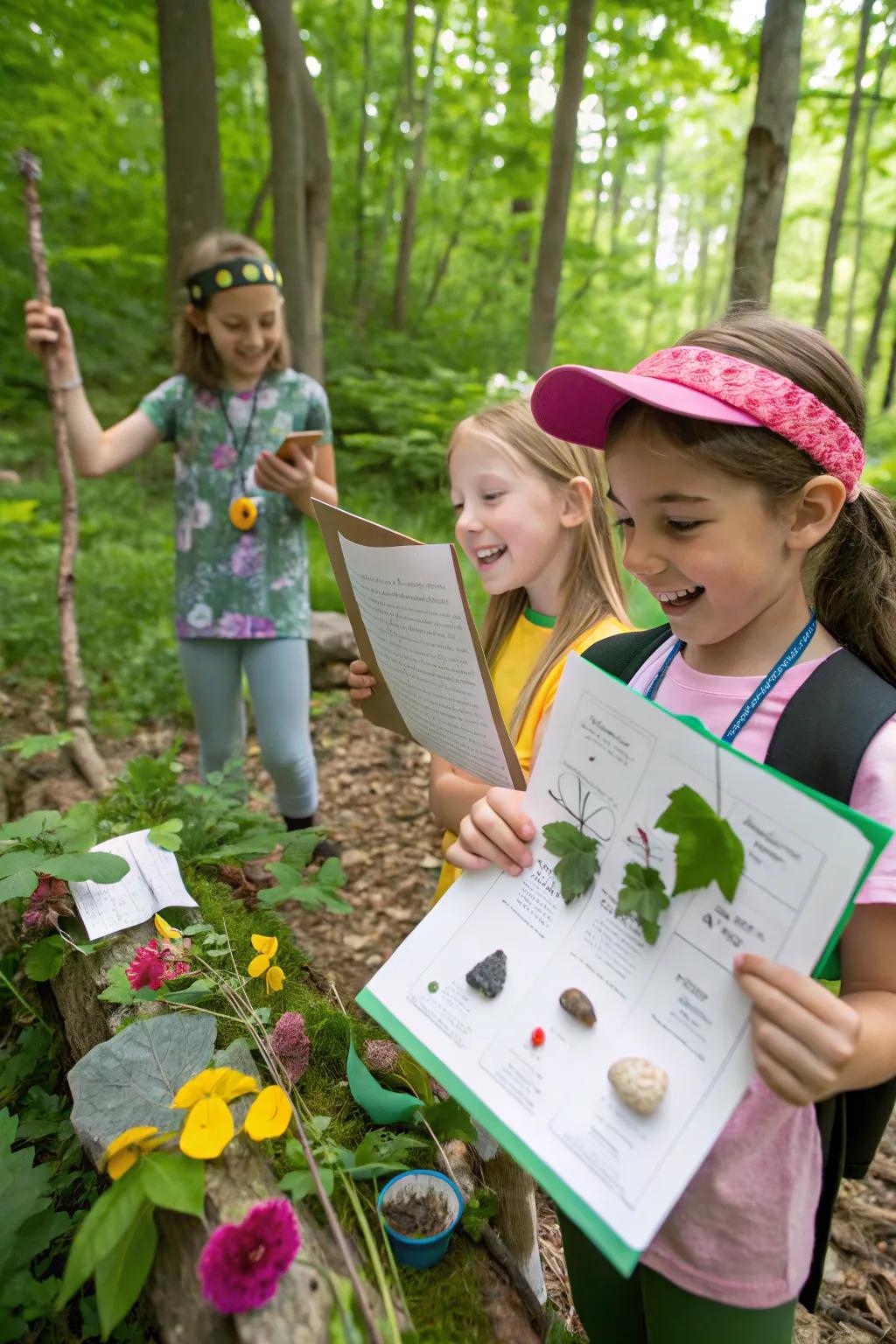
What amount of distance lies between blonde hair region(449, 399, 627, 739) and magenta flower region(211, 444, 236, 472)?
1.32m

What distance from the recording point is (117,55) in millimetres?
6336

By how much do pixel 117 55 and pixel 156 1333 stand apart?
27.3 ft

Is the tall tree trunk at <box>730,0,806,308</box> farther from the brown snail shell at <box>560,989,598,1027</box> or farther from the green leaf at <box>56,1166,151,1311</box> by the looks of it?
the green leaf at <box>56,1166,151,1311</box>

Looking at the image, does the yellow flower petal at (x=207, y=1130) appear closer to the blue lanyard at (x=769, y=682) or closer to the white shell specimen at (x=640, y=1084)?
the white shell specimen at (x=640, y=1084)

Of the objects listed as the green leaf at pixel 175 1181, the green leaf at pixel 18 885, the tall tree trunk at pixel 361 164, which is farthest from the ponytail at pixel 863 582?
the tall tree trunk at pixel 361 164

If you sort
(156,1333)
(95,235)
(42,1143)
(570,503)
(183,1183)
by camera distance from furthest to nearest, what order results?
(95,235) → (570,503) → (42,1143) → (156,1333) → (183,1183)

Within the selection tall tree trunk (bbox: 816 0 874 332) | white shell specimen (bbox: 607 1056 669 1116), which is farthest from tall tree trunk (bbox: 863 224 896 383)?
white shell specimen (bbox: 607 1056 669 1116)

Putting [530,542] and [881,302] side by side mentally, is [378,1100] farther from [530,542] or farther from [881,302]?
[881,302]

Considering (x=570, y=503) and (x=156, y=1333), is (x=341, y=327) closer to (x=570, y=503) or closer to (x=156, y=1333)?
(x=570, y=503)

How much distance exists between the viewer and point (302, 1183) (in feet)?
3.48

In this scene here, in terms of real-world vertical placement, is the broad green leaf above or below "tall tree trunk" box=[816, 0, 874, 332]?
below

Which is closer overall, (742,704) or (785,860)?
(785,860)

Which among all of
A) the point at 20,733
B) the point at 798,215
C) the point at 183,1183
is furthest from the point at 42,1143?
the point at 798,215

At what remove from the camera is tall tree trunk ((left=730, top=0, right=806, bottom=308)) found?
3.51m
